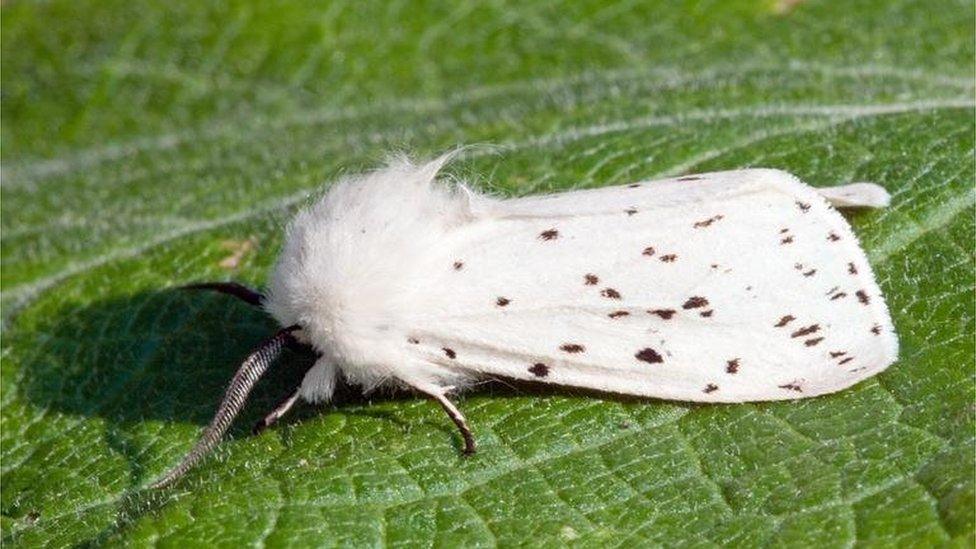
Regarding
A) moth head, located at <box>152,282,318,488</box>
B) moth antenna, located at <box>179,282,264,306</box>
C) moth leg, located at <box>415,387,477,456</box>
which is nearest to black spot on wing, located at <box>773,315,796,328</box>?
moth leg, located at <box>415,387,477,456</box>

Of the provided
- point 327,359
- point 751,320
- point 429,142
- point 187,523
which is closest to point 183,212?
point 429,142

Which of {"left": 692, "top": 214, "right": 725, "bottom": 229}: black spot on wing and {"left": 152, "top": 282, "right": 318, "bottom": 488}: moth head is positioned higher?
{"left": 692, "top": 214, "right": 725, "bottom": 229}: black spot on wing

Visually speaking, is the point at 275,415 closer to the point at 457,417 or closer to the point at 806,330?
the point at 457,417

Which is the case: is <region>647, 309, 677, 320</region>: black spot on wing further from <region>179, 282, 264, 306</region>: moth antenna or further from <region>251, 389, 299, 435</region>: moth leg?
<region>179, 282, 264, 306</region>: moth antenna

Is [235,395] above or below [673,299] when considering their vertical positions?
below

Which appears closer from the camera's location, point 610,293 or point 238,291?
point 610,293

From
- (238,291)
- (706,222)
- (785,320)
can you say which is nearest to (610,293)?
(706,222)

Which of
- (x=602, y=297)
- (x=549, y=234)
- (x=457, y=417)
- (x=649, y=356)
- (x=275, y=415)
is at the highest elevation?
(x=549, y=234)
